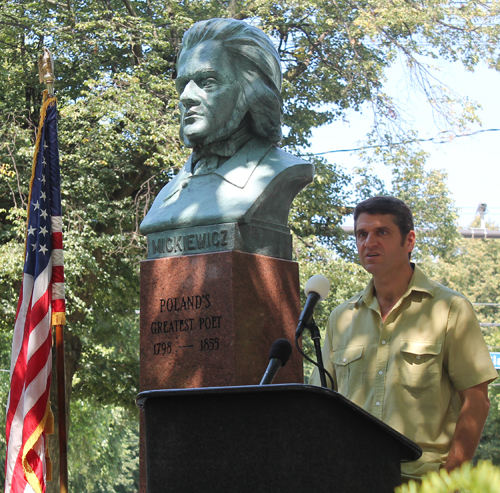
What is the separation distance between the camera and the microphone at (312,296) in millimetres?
2252

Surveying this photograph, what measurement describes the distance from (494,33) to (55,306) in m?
11.3

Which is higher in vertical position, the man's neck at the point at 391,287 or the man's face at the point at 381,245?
the man's face at the point at 381,245

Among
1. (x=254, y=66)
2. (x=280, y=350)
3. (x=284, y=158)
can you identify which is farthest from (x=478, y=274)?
(x=280, y=350)

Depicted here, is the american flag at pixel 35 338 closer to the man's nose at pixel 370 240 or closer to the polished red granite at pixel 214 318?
the polished red granite at pixel 214 318

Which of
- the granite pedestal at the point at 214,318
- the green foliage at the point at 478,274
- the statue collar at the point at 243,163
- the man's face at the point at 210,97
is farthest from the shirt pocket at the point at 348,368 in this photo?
the green foliage at the point at 478,274

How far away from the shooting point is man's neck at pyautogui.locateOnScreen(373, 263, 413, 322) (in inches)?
99.7

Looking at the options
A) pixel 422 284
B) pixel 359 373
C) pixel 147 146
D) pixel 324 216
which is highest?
pixel 147 146

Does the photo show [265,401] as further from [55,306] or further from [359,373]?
[55,306]

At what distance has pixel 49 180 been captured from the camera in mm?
5551

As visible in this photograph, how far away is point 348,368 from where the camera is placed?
254cm

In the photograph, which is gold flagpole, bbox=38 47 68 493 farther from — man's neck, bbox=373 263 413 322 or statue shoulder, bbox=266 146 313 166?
man's neck, bbox=373 263 413 322

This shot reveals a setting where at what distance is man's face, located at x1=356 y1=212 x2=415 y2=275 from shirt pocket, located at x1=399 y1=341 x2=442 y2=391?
0.95ft

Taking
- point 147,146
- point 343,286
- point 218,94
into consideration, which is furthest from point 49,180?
point 343,286

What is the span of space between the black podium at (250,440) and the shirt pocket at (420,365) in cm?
83
